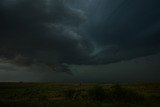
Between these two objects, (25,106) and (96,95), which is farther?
(96,95)

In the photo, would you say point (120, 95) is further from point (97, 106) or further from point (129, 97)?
point (97, 106)

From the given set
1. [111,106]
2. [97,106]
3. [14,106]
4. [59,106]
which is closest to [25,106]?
[14,106]

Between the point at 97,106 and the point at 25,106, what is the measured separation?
10.1 m

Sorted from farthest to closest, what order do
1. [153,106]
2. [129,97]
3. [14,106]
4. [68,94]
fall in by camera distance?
1. [68,94]
2. [129,97]
3. [153,106]
4. [14,106]

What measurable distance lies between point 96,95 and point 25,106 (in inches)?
700

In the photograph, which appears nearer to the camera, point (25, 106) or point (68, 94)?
point (25, 106)

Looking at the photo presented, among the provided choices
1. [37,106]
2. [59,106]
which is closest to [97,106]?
[59,106]

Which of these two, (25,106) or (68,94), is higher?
(68,94)

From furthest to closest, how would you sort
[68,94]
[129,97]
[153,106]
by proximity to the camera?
[68,94] → [129,97] → [153,106]

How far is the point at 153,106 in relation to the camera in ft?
102

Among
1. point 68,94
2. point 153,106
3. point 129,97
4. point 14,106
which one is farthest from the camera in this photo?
point 68,94

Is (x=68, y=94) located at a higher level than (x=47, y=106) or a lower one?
higher

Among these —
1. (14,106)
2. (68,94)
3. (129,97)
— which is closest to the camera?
(14,106)

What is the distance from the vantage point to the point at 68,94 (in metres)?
51.5
